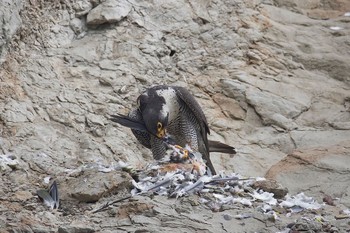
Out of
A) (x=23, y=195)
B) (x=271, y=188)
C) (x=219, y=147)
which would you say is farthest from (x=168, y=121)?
(x=23, y=195)

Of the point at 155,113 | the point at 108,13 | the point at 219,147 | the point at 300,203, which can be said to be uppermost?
the point at 108,13

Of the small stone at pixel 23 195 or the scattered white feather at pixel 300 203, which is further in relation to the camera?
the scattered white feather at pixel 300 203

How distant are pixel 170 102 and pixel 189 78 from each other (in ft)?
6.63

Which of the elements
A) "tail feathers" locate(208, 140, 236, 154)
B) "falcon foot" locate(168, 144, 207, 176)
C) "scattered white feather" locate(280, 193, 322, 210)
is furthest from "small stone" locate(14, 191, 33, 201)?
"tail feathers" locate(208, 140, 236, 154)

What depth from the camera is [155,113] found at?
7715mm

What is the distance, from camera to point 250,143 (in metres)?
9.52

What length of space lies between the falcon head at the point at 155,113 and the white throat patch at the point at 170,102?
0.04 metres

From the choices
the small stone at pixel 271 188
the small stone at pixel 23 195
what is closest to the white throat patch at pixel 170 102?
the small stone at pixel 271 188

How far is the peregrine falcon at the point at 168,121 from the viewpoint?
7.73 metres

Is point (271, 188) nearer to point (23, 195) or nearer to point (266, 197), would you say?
point (266, 197)

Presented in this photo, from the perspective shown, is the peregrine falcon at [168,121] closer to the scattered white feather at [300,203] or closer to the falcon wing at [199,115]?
the falcon wing at [199,115]

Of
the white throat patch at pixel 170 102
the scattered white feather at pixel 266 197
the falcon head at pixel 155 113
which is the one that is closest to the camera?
the scattered white feather at pixel 266 197

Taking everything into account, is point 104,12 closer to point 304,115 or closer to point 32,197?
point 304,115

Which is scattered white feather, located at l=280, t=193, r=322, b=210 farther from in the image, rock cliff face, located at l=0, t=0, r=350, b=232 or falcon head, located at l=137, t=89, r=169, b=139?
falcon head, located at l=137, t=89, r=169, b=139
